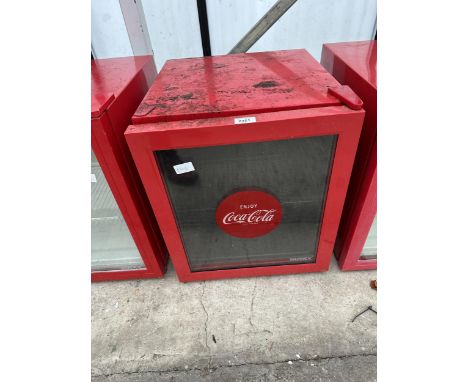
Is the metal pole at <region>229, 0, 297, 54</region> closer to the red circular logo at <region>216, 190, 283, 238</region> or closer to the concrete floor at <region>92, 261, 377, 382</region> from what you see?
the red circular logo at <region>216, 190, 283, 238</region>

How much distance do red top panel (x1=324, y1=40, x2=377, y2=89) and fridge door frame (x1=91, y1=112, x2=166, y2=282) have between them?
947 millimetres

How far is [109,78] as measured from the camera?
122 centimetres

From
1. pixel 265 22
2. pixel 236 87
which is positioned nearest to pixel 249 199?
pixel 236 87

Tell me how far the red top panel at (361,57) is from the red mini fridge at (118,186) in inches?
36.9

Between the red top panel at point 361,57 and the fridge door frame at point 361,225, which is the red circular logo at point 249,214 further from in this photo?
the red top panel at point 361,57

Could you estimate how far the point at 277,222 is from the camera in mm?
1216

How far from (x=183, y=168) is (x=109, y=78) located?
0.61 m

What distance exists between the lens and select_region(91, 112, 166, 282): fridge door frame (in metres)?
0.92

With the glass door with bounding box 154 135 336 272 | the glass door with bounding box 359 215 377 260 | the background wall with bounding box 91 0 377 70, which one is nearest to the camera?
the glass door with bounding box 154 135 336 272

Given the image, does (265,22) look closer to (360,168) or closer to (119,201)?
(360,168)

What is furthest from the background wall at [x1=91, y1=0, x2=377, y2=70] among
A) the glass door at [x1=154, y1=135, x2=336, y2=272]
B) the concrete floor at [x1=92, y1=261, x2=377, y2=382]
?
the concrete floor at [x1=92, y1=261, x2=377, y2=382]

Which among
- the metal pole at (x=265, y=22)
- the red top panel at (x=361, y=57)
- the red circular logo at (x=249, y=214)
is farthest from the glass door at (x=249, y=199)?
the metal pole at (x=265, y=22)

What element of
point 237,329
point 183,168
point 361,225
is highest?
point 183,168

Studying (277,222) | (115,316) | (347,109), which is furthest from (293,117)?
(115,316)
